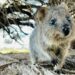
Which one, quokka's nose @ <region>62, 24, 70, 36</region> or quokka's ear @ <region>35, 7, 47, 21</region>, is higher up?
quokka's ear @ <region>35, 7, 47, 21</region>

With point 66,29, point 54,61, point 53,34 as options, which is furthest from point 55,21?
point 54,61

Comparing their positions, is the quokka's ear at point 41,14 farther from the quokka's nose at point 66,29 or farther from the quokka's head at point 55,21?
the quokka's nose at point 66,29

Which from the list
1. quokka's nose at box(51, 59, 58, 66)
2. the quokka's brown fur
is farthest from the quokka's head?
quokka's nose at box(51, 59, 58, 66)

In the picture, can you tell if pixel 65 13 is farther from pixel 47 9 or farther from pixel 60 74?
pixel 60 74

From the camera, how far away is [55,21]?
182 inches

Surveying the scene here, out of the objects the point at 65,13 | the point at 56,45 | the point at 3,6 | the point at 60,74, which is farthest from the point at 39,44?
the point at 3,6

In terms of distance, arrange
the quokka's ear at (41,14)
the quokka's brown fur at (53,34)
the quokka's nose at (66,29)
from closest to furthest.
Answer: the quokka's nose at (66,29), the quokka's brown fur at (53,34), the quokka's ear at (41,14)

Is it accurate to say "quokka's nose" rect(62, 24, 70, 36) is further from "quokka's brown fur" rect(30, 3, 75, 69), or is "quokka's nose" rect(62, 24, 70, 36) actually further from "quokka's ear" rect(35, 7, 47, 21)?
"quokka's ear" rect(35, 7, 47, 21)

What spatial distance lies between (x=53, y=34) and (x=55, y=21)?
0.61 feet

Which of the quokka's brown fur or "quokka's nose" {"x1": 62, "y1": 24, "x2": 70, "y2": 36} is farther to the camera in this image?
the quokka's brown fur

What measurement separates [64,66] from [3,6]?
101 inches

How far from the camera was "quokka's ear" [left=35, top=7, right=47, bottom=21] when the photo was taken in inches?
186

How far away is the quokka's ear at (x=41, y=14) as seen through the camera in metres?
4.71

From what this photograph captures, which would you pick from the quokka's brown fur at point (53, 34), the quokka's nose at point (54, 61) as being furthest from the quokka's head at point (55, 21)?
the quokka's nose at point (54, 61)
